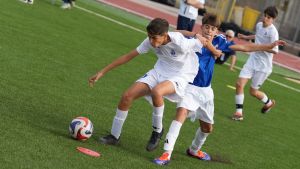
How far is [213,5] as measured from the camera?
35188 millimetres

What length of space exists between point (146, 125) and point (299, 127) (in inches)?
178

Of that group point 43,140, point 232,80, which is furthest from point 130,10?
point 43,140

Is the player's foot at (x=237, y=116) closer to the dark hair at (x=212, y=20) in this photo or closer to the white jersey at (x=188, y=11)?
the dark hair at (x=212, y=20)

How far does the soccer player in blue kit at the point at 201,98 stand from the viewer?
7.25m

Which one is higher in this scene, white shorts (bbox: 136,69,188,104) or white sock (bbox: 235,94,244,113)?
white shorts (bbox: 136,69,188,104)

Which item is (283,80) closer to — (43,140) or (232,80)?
(232,80)

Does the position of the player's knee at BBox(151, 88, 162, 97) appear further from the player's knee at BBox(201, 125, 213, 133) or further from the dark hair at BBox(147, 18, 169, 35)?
the player's knee at BBox(201, 125, 213, 133)

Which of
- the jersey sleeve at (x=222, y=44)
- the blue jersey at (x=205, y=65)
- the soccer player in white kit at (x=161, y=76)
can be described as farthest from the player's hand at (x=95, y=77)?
the jersey sleeve at (x=222, y=44)

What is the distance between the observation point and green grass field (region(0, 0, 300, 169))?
671 cm

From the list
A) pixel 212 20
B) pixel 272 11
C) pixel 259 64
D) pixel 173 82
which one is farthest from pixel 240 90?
pixel 173 82

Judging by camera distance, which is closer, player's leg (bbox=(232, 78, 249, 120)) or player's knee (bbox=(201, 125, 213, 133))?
player's knee (bbox=(201, 125, 213, 133))

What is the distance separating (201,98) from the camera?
7.55 meters

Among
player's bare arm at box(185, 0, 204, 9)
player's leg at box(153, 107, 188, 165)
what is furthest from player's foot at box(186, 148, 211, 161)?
player's bare arm at box(185, 0, 204, 9)

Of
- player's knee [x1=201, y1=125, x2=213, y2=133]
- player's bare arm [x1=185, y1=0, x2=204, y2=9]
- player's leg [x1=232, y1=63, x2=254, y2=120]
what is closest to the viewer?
player's knee [x1=201, y1=125, x2=213, y2=133]
